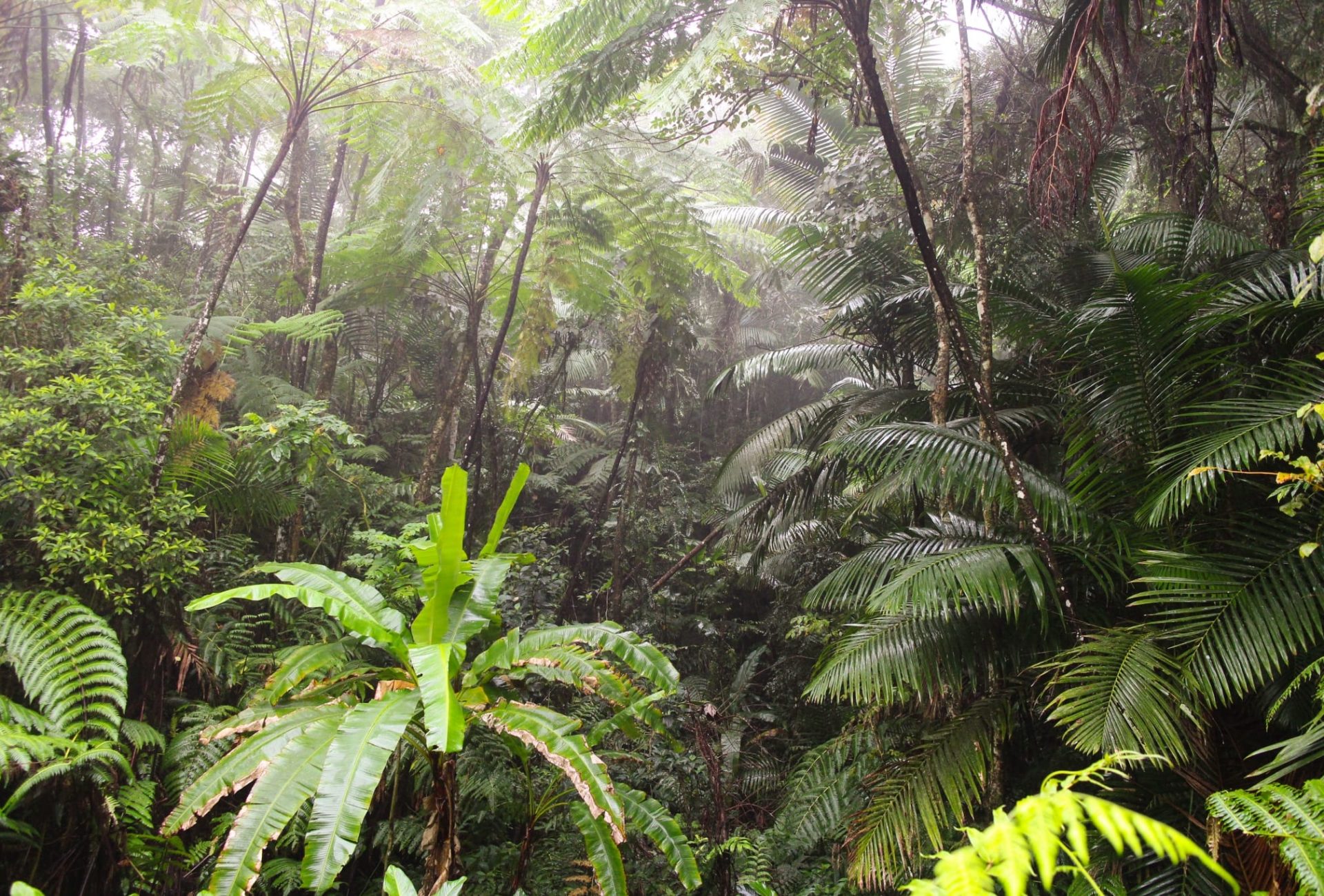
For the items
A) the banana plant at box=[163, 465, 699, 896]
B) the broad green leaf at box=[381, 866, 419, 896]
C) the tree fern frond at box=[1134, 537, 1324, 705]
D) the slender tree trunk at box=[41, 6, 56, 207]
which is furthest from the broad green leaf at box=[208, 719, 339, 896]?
the slender tree trunk at box=[41, 6, 56, 207]

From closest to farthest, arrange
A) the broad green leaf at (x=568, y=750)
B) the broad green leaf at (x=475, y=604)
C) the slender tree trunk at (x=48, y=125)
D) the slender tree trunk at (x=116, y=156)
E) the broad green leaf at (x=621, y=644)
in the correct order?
the broad green leaf at (x=568, y=750), the broad green leaf at (x=475, y=604), the broad green leaf at (x=621, y=644), the slender tree trunk at (x=48, y=125), the slender tree trunk at (x=116, y=156)

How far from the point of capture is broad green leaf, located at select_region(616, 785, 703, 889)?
3.38 meters

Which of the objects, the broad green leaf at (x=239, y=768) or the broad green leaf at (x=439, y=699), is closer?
the broad green leaf at (x=439, y=699)

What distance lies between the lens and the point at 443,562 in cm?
339

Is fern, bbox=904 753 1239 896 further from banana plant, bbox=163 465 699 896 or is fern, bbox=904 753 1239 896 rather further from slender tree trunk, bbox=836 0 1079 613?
slender tree trunk, bbox=836 0 1079 613

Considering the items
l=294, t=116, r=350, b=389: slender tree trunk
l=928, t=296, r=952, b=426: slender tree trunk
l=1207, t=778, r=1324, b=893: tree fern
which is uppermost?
l=294, t=116, r=350, b=389: slender tree trunk

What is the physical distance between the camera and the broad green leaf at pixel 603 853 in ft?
10.4

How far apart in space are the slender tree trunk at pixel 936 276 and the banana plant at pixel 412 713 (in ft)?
6.49

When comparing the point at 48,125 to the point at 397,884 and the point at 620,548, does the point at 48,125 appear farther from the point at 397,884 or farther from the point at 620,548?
the point at 397,884

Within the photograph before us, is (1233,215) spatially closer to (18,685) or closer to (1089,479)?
(1089,479)

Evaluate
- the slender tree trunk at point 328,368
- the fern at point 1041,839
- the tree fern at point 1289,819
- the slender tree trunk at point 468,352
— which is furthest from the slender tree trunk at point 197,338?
the tree fern at point 1289,819

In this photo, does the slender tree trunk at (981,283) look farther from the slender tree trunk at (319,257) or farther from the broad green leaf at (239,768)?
the slender tree trunk at (319,257)

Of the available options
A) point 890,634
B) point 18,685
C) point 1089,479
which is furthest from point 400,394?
point 1089,479

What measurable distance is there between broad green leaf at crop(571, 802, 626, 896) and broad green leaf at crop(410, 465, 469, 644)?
1140 millimetres
